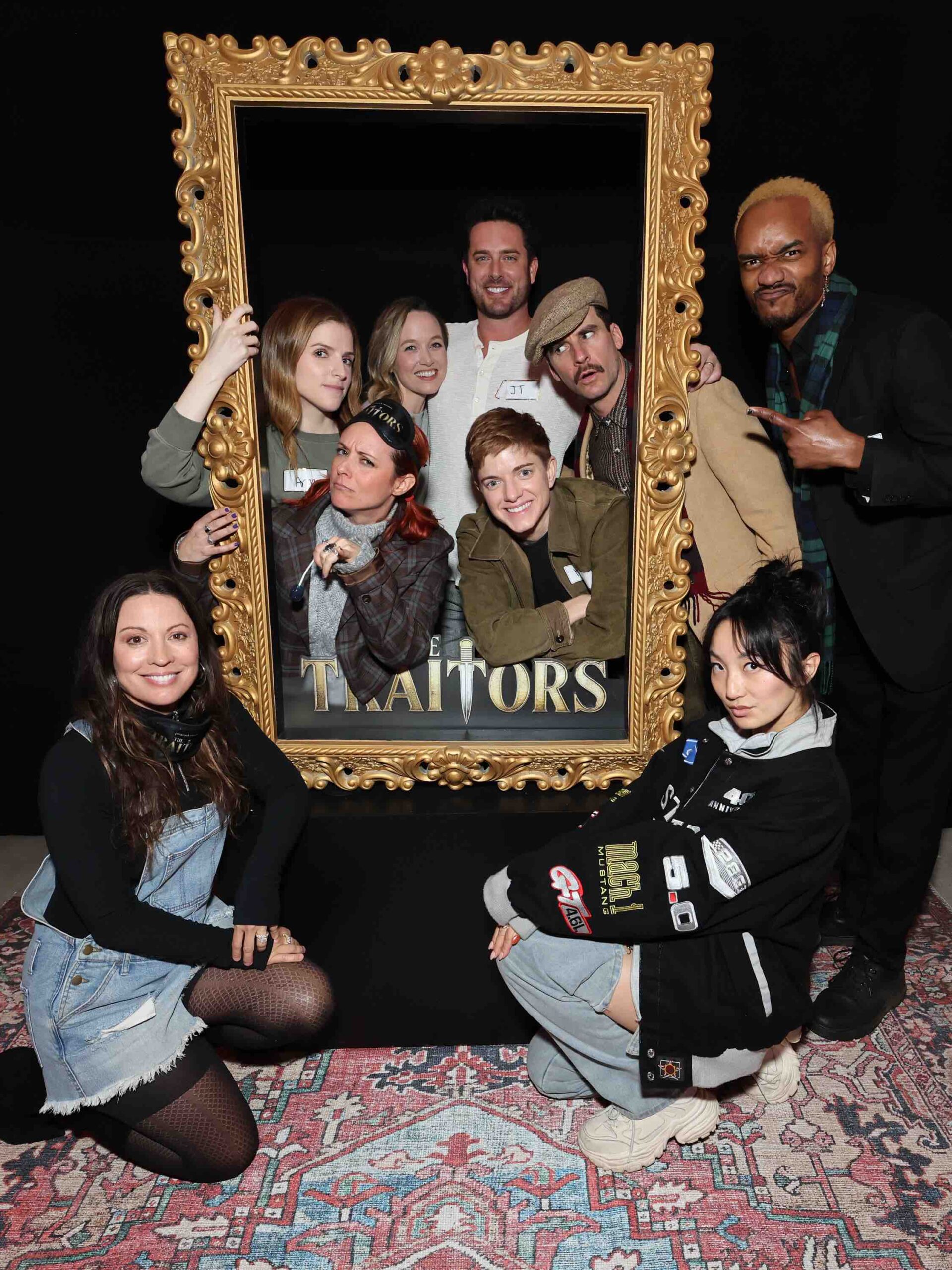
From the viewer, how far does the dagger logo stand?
2859 millimetres

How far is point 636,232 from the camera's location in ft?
8.60

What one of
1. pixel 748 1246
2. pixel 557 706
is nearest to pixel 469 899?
pixel 557 706

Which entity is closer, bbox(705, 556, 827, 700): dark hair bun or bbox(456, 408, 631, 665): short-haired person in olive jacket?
bbox(705, 556, 827, 700): dark hair bun

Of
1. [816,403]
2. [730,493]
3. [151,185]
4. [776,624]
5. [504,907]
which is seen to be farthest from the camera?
[151,185]

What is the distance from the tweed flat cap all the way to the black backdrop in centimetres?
26

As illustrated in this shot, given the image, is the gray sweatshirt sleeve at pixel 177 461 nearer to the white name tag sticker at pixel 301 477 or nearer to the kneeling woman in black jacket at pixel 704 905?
the white name tag sticker at pixel 301 477

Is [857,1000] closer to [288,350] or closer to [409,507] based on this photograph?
[409,507]

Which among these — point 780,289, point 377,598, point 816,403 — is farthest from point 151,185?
point 816,403

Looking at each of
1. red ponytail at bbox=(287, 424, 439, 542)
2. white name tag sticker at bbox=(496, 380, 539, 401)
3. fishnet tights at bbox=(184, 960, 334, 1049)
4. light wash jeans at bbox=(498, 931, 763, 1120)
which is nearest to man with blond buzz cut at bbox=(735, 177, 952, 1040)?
white name tag sticker at bbox=(496, 380, 539, 401)

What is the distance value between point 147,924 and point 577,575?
1.36 metres

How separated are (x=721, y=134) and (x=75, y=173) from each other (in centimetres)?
190

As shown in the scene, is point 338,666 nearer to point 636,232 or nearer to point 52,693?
point 636,232

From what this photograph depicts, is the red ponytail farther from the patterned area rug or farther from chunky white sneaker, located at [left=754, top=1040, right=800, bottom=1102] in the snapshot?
chunky white sneaker, located at [left=754, top=1040, right=800, bottom=1102]

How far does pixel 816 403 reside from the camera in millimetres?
2727
